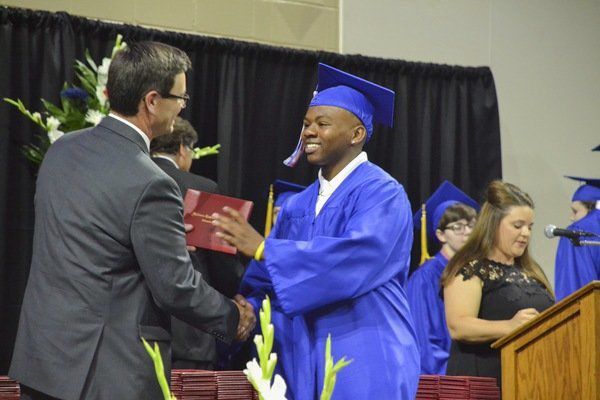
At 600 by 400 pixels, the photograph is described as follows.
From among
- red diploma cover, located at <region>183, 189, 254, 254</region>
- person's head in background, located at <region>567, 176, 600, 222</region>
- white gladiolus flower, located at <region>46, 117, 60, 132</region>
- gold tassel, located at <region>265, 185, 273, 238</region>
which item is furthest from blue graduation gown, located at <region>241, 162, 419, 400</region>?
person's head in background, located at <region>567, 176, 600, 222</region>

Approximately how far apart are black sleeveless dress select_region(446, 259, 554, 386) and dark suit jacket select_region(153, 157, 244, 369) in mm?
1083

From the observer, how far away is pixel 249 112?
6.96m

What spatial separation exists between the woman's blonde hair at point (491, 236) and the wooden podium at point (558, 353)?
0.59 meters

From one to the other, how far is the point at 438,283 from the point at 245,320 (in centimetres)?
278

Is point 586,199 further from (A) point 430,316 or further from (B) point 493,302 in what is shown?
(B) point 493,302

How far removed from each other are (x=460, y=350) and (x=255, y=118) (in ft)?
9.75

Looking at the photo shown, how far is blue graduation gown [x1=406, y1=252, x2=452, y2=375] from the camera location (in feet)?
18.9

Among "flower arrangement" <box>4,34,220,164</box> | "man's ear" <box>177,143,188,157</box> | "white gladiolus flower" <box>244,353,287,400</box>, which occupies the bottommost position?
"white gladiolus flower" <box>244,353,287,400</box>

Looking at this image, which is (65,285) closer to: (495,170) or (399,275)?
(399,275)

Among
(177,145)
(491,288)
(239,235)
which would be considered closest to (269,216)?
→ (177,145)

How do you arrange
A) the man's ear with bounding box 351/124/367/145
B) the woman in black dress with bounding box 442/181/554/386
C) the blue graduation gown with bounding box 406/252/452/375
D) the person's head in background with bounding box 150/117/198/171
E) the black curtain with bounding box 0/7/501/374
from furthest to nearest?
the black curtain with bounding box 0/7/501/374 < the blue graduation gown with bounding box 406/252/452/375 < the person's head in background with bounding box 150/117/198/171 < the woman in black dress with bounding box 442/181/554/386 < the man's ear with bounding box 351/124/367/145

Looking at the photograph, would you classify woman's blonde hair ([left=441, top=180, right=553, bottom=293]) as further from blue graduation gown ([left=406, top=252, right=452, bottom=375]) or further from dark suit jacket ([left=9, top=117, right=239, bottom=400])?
dark suit jacket ([left=9, top=117, right=239, bottom=400])

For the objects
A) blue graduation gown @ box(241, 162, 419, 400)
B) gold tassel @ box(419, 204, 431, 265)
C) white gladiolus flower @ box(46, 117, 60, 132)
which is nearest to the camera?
blue graduation gown @ box(241, 162, 419, 400)

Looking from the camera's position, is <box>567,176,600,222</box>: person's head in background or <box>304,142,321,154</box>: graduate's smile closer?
<box>304,142,321,154</box>: graduate's smile
